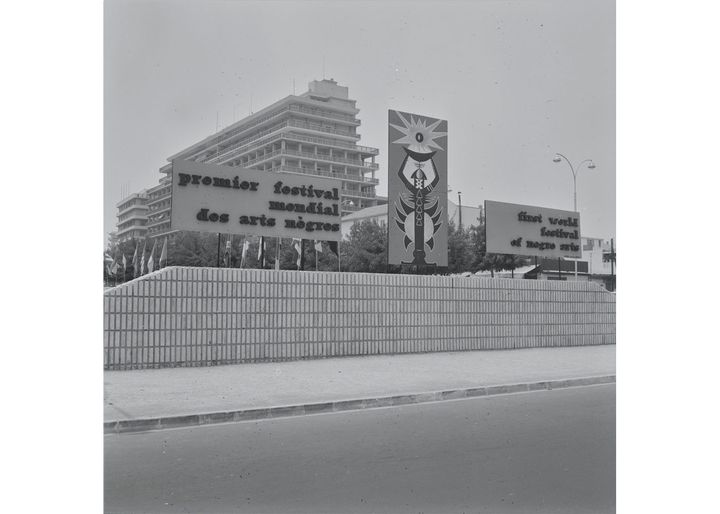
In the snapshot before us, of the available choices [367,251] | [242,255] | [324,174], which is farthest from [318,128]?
[242,255]

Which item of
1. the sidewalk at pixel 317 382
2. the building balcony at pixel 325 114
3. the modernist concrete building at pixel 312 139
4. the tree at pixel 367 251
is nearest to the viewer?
the sidewalk at pixel 317 382

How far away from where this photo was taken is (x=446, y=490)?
480 cm

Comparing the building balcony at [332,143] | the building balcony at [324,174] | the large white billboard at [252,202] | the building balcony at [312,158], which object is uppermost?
the building balcony at [332,143]

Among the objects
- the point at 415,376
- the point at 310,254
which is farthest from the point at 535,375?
the point at 310,254

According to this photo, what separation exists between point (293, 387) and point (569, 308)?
10.2 meters

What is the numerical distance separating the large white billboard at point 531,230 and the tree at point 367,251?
24.8 meters

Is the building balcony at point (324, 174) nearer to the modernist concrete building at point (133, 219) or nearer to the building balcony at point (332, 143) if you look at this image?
the building balcony at point (332, 143)

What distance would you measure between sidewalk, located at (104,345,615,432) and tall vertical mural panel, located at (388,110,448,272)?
→ 2.37m

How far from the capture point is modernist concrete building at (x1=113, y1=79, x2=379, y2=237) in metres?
88.0

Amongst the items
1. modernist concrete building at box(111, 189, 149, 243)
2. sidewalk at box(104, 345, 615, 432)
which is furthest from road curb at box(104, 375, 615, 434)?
modernist concrete building at box(111, 189, 149, 243)

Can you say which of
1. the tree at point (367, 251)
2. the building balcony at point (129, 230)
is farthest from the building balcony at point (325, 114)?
the tree at point (367, 251)

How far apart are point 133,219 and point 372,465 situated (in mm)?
55870

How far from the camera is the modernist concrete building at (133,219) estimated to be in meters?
53.2

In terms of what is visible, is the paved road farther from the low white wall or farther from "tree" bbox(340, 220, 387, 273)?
"tree" bbox(340, 220, 387, 273)
